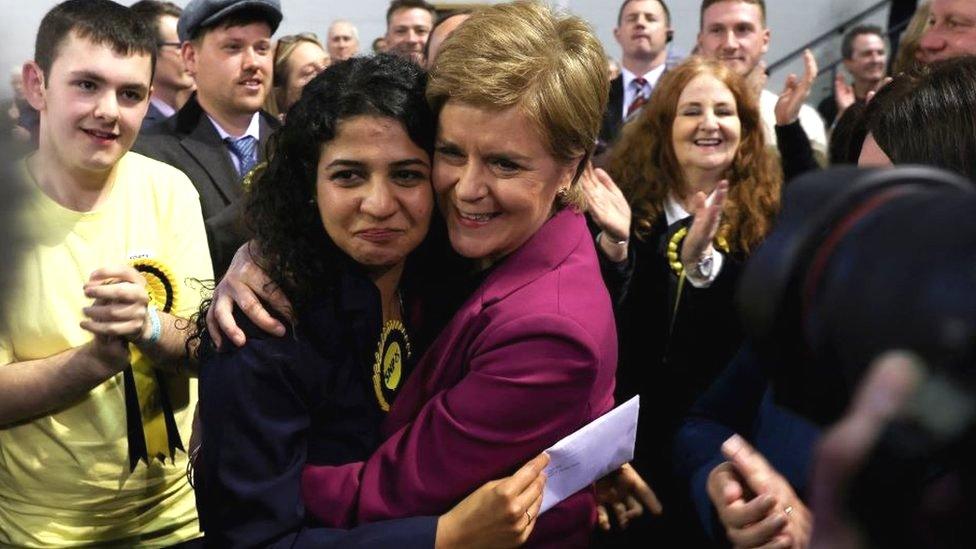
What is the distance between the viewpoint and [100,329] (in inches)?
74.3

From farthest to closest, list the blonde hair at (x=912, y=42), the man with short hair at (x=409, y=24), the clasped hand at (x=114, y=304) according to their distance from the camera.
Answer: the man with short hair at (x=409, y=24) → the blonde hair at (x=912, y=42) → the clasped hand at (x=114, y=304)

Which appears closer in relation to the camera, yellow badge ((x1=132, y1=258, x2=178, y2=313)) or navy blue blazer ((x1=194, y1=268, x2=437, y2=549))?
navy blue blazer ((x1=194, y1=268, x2=437, y2=549))

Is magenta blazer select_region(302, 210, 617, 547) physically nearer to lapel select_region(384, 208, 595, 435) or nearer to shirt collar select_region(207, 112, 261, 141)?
lapel select_region(384, 208, 595, 435)

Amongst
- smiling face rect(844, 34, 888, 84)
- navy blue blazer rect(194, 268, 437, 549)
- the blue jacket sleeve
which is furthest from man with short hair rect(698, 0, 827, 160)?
the blue jacket sleeve

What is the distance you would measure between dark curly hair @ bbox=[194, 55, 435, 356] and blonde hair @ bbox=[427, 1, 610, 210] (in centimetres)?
6

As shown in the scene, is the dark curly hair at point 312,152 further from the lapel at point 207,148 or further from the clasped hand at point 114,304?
the lapel at point 207,148

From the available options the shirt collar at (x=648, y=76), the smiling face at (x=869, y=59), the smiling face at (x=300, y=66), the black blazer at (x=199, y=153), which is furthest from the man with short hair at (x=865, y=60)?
the black blazer at (x=199, y=153)

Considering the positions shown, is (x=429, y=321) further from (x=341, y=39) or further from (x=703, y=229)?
(x=341, y=39)

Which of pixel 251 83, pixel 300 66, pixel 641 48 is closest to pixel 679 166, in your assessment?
pixel 251 83

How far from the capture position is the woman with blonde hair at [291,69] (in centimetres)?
501

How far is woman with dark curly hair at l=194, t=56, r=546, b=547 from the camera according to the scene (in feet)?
4.91

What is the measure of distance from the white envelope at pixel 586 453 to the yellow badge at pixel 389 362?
10.7 inches

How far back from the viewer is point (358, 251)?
1.67 metres

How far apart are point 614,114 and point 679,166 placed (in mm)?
1398
